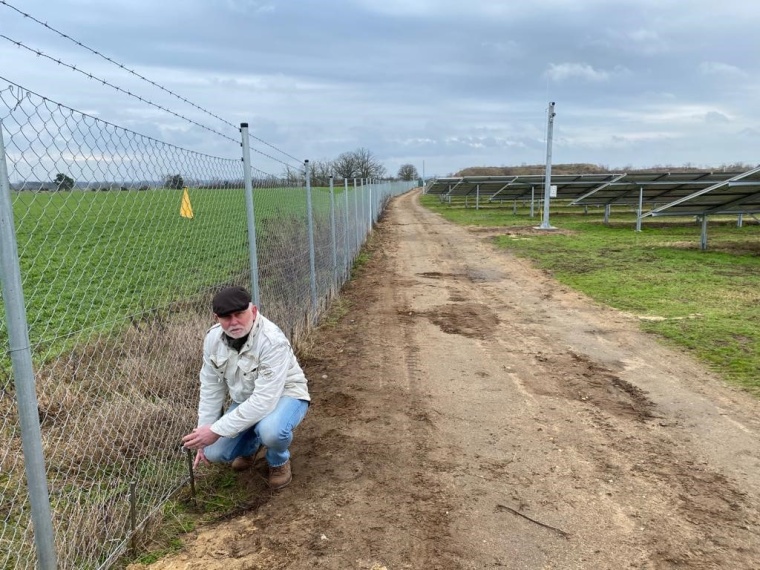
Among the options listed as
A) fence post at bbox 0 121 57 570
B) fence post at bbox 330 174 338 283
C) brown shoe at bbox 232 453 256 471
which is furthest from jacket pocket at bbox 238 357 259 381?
fence post at bbox 330 174 338 283

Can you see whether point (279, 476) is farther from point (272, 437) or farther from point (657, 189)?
point (657, 189)

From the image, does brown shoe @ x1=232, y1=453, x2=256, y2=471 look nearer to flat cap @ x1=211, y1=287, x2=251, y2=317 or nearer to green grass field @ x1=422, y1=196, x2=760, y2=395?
flat cap @ x1=211, y1=287, x2=251, y2=317

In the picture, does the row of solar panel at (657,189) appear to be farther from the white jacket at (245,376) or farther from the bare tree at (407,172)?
the bare tree at (407,172)

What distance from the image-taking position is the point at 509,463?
12.4 ft

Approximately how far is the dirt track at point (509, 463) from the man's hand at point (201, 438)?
493 millimetres

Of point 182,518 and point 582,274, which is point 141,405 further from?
point 582,274

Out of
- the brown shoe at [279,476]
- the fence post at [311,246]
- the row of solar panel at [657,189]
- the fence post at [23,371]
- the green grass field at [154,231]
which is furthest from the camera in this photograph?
the row of solar panel at [657,189]

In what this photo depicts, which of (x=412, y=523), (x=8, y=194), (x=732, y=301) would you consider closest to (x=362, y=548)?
(x=412, y=523)

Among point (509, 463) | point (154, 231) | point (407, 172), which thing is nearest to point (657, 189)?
point (509, 463)

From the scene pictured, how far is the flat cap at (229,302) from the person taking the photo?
304cm

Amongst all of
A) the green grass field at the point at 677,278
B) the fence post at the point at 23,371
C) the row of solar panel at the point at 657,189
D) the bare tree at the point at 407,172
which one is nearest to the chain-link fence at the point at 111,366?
the fence post at the point at 23,371

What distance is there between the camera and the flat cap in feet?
9.98

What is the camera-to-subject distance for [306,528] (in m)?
3.11

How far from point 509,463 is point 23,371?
294 cm
